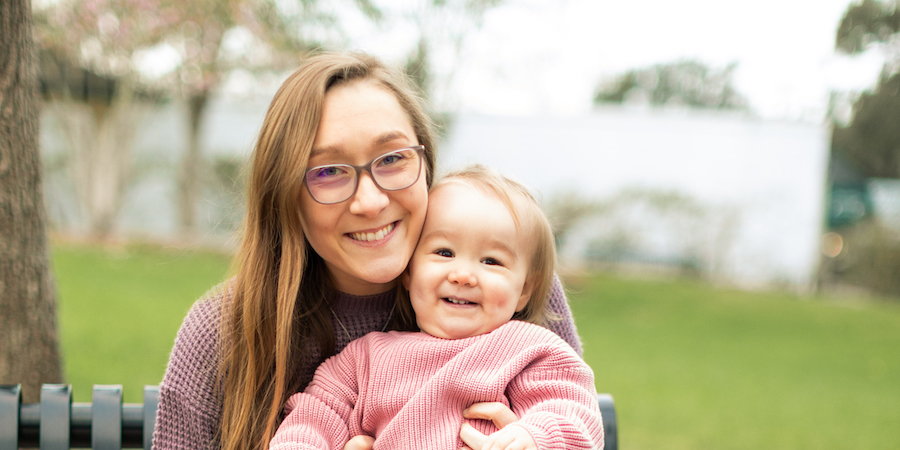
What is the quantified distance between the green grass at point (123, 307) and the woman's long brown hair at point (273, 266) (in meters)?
2.05

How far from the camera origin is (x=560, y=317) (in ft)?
7.36

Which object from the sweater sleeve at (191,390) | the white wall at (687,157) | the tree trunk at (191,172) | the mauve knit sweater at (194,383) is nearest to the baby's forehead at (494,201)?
the mauve knit sweater at (194,383)

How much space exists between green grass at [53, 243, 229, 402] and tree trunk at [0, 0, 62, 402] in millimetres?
1135

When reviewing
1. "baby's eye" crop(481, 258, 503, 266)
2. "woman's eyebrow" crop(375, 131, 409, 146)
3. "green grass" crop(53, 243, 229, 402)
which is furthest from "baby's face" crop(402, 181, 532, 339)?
"green grass" crop(53, 243, 229, 402)

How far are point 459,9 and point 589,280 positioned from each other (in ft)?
15.0

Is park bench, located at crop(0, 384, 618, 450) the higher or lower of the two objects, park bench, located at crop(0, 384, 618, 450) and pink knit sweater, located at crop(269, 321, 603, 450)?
the lower

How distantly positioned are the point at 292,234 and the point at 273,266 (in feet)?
0.41

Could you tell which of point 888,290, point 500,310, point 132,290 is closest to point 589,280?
point 888,290

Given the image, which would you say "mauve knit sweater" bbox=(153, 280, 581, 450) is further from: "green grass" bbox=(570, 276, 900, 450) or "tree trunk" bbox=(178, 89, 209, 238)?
"tree trunk" bbox=(178, 89, 209, 238)

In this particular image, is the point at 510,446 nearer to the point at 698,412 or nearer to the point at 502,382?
the point at 502,382

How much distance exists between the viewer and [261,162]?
1903mm

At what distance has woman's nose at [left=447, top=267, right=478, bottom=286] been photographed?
192cm

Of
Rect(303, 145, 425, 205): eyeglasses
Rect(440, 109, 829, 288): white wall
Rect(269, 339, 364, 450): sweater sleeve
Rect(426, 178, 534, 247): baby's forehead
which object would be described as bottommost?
Rect(440, 109, 829, 288): white wall

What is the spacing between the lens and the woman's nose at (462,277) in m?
1.92
